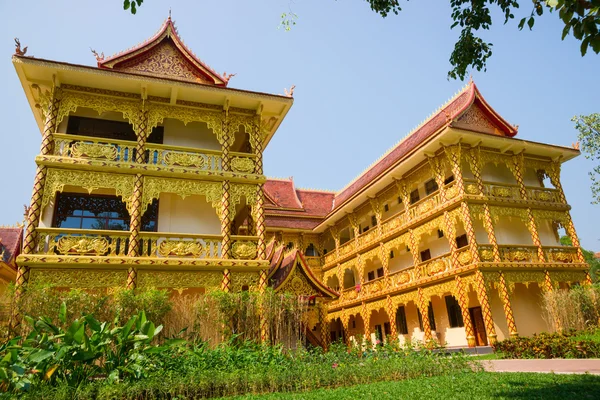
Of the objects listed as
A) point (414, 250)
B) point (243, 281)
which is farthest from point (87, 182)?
point (414, 250)

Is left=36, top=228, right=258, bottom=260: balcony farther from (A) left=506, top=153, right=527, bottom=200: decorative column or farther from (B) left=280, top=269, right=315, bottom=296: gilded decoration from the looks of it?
(A) left=506, top=153, right=527, bottom=200: decorative column

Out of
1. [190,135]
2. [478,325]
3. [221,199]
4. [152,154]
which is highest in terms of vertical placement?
[190,135]

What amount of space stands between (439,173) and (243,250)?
9154mm

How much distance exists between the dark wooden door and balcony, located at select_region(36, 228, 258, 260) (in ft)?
32.3

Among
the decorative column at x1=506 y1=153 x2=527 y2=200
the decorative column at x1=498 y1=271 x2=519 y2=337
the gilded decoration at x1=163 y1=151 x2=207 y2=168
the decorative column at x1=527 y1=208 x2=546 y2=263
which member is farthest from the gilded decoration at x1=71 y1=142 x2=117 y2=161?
the decorative column at x1=527 y1=208 x2=546 y2=263

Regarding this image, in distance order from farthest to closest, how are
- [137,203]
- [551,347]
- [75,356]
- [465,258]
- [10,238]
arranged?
[10,238] < [465,258] < [137,203] < [551,347] < [75,356]

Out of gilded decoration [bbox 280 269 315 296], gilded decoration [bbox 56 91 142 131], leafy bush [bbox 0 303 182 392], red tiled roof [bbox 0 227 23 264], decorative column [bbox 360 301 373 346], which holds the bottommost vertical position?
leafy bush [bbox 0 303 182 392]

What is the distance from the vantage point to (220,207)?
1184cm

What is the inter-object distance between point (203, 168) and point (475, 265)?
9.69 meters

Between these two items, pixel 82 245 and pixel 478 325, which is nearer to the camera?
pixel 82 245

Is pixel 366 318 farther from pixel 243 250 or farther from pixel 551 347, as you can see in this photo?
pixel 243 250

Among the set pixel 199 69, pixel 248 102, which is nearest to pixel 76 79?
pixel 199 69

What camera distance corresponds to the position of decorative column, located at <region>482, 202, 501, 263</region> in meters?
14.5

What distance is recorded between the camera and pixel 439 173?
650 inches
